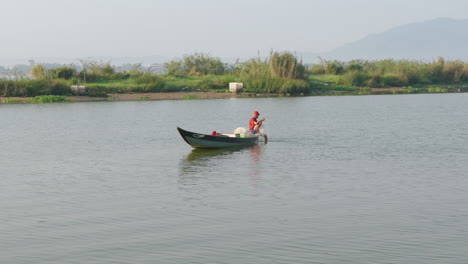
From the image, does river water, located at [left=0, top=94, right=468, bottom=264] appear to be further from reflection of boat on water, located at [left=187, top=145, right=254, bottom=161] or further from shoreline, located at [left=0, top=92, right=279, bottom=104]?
shoreline, located at [left=0, top=92, right=279, bottom=104]

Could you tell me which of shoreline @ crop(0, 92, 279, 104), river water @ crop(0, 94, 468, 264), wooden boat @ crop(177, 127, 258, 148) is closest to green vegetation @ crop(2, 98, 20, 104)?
shoreline @ crop(0, 92, 279, 104)

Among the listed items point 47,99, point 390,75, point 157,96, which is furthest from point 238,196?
point 390,75

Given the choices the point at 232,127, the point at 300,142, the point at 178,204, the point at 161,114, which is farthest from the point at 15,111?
the point at 178,204

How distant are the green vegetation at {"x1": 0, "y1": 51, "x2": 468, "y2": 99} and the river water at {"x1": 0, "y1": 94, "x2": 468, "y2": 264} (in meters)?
21.4

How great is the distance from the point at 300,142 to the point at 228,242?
651 inches

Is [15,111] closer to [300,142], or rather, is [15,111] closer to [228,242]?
[300,142]

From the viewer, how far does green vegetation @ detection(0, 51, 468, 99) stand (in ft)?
185

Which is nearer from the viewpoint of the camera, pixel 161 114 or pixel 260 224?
pixel 260 224

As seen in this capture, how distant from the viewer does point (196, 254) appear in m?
12.1

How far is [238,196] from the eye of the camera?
17078 millimetres

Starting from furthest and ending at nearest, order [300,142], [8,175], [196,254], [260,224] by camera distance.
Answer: [300,142], [8,175], [260,224], [196,254]

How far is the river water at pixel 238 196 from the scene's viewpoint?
12391 millimetres

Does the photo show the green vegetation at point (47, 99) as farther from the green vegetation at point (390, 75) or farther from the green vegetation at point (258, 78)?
the green vegetation at point (390, 75)

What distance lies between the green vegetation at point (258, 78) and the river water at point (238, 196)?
21.4 metres
